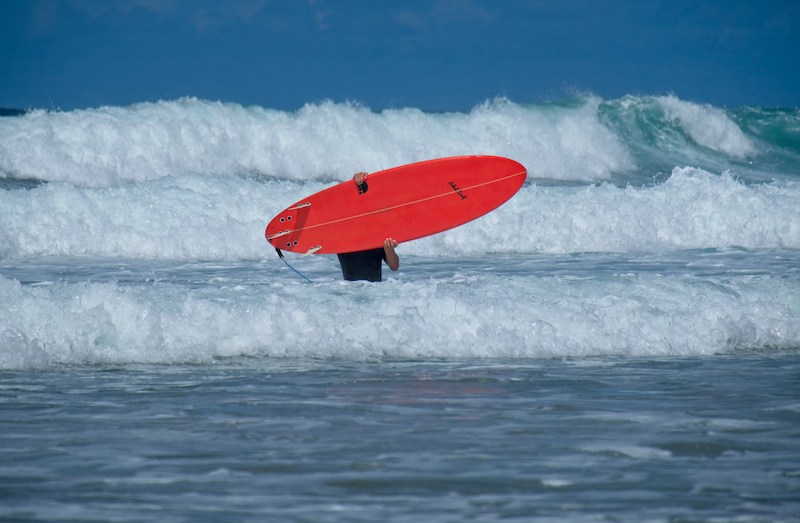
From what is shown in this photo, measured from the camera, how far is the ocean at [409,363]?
398cm

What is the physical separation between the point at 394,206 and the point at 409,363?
2305 millimetres

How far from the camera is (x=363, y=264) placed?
8164 mm

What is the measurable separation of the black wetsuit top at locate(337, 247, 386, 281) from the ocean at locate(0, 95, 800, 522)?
Result: 125 mm

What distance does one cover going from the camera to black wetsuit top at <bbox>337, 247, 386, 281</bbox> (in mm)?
8164

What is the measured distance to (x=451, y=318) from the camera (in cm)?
738

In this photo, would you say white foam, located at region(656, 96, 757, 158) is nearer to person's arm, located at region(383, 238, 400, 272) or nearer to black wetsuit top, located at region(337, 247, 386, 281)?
black wetsuit top, located at region(337, 247, 386, 281)

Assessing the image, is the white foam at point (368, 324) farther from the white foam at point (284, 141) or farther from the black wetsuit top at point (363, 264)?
the white foam at point (284, 141)

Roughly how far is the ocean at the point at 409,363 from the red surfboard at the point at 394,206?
0.49 metres

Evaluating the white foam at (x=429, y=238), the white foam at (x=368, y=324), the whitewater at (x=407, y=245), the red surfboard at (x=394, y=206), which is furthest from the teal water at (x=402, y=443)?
the white foam at (x=429, y=238)

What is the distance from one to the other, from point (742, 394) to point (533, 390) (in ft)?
3.55

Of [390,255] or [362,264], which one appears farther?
[362,264]

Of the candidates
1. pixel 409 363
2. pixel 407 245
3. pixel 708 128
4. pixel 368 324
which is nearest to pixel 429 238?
pixel 407 245

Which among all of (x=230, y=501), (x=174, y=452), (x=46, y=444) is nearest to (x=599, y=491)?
(x=230, y=501)

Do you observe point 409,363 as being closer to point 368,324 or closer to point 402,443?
point 368,324
